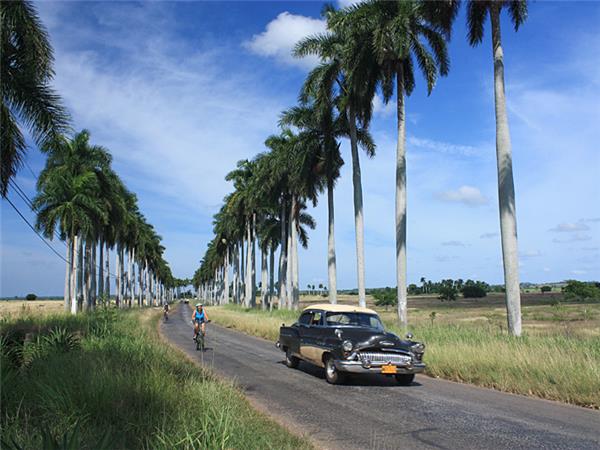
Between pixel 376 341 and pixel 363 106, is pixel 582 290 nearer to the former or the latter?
pixel 363 106

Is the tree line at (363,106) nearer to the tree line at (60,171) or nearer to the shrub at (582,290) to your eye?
the tree line at (60,171)

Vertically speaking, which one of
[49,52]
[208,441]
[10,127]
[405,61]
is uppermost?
[405,61]

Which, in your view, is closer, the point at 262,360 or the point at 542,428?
the point at 542,428

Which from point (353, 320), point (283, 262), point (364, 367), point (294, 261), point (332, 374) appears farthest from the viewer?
point (283, 262)

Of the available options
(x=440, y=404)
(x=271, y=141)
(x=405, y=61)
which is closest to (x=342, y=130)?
(x=405, y=61)

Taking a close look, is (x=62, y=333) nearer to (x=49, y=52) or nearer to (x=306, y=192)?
(x=49, y=52)

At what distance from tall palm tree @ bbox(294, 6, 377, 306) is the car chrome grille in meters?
16.2

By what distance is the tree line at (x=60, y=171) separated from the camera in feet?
55.2

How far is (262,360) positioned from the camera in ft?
52.3

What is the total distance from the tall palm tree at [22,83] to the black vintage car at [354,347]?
1219 centimetres

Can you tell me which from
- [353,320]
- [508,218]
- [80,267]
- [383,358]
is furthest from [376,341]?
[80,267]

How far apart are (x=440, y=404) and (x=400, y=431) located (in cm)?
224

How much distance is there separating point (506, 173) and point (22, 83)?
1694 cm

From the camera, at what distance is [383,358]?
11.2m
